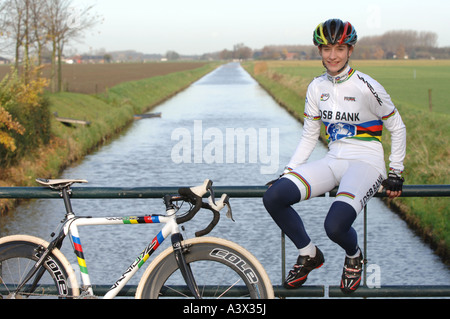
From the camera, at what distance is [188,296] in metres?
4.74

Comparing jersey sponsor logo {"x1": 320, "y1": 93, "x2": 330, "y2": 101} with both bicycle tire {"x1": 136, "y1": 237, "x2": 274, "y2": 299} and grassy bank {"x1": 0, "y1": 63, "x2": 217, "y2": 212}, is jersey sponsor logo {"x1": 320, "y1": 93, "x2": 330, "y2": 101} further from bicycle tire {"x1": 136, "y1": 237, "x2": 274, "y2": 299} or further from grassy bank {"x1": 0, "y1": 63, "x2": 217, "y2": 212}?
grassy bank {"x1": 0, "y1": 63, "x2": 217, "y2": 212}

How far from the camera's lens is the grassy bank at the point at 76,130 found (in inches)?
806

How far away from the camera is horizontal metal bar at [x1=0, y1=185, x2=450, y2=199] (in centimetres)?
495

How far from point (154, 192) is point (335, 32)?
1.65 metres

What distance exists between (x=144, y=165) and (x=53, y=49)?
18243mm

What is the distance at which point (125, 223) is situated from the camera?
4.62 metres

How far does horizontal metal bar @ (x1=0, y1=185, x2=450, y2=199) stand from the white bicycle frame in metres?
0.41

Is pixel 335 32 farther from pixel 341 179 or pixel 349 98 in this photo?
pixel 341 179

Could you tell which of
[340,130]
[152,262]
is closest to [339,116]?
[340,130]

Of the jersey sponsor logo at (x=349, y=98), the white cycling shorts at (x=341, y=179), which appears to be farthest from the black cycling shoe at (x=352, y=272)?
the jersey sponsor logo at (x=349, y=98)

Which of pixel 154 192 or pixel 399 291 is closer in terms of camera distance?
pixel 154 192

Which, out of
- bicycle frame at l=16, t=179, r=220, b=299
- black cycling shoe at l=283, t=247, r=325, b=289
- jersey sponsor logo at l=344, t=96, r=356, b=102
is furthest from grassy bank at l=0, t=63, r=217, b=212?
jersey sponsor logo at l=344, t=96, r=356, b=102
